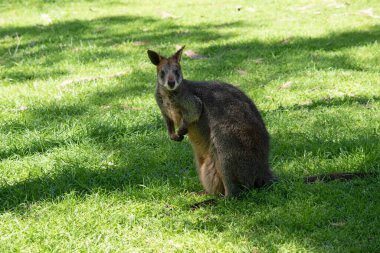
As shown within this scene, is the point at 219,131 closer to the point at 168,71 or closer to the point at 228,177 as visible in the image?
the point at 228,177

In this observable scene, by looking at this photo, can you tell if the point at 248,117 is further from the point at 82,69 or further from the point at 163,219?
the point at 82,69

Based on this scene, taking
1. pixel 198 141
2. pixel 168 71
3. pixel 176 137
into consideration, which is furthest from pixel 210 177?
pixel 168 71

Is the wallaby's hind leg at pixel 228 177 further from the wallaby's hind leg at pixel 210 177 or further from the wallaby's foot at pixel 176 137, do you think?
the wallaby's foot at pixel 176 137

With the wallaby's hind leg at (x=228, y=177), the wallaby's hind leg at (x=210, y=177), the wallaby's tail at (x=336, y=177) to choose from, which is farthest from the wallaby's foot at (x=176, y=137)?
the wallaby's tail at (x=336, y=177)

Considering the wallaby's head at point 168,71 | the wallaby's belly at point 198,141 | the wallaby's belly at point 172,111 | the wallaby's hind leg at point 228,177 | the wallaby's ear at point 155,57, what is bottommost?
the wallaby's hind leg at point 228,177

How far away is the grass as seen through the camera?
13.7 feet

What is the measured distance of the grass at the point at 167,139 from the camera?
13.7 ft

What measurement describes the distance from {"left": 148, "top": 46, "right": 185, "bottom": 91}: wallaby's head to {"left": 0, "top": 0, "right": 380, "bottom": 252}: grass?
889 mm

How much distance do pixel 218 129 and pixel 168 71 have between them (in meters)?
0.60

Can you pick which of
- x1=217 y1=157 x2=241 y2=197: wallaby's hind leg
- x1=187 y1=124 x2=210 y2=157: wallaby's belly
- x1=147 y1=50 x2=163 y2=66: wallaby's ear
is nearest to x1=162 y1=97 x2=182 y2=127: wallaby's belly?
x1=187 y1=124 x2=210 y2=157: wallaby's belly

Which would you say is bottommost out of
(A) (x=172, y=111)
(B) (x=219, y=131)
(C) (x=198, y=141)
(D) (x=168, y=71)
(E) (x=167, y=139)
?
(E) (x=167, y=139)

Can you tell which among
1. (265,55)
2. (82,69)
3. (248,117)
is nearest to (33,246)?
(248,117)

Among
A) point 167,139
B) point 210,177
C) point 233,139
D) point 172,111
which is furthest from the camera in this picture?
point 167,139

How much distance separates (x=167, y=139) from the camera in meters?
6.07
